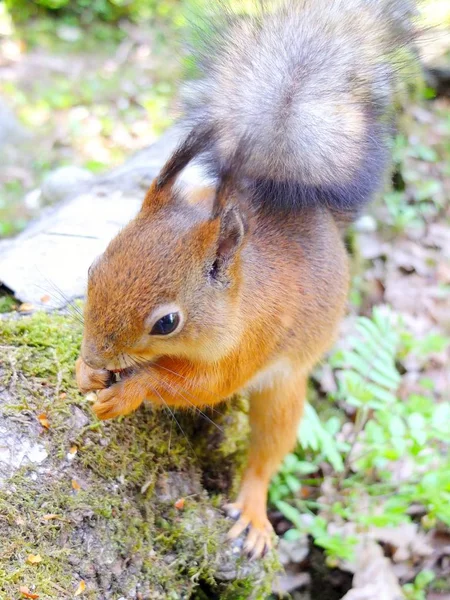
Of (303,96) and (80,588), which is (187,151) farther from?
(80,588)

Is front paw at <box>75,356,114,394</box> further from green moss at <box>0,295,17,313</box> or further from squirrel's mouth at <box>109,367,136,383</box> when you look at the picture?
green moss at <box>0,295,17,313</box>

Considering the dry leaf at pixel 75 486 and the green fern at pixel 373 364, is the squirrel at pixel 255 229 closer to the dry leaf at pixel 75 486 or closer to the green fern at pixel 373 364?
the dry leaf at pixel 75 486

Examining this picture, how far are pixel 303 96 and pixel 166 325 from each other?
2.69 ft

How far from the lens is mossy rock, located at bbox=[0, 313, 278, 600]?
1875mm

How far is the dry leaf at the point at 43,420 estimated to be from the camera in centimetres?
206

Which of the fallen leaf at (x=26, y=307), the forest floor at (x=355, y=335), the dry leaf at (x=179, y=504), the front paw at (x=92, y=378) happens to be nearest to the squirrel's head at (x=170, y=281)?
the front paw at (x=92, y=378)

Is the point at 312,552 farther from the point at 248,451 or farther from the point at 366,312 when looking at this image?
the point at 366,312

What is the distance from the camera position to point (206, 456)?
2611mm

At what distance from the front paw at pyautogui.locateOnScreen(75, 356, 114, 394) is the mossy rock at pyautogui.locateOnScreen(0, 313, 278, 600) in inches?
6.8

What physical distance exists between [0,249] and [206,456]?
1334 mm

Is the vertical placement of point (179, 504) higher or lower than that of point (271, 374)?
lower

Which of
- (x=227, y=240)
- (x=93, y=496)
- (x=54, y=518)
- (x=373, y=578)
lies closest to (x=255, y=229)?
(x=227, y=240)

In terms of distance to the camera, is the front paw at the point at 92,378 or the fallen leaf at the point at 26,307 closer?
the front paw at the point at 92,378

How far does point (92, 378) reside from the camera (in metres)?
2.01
